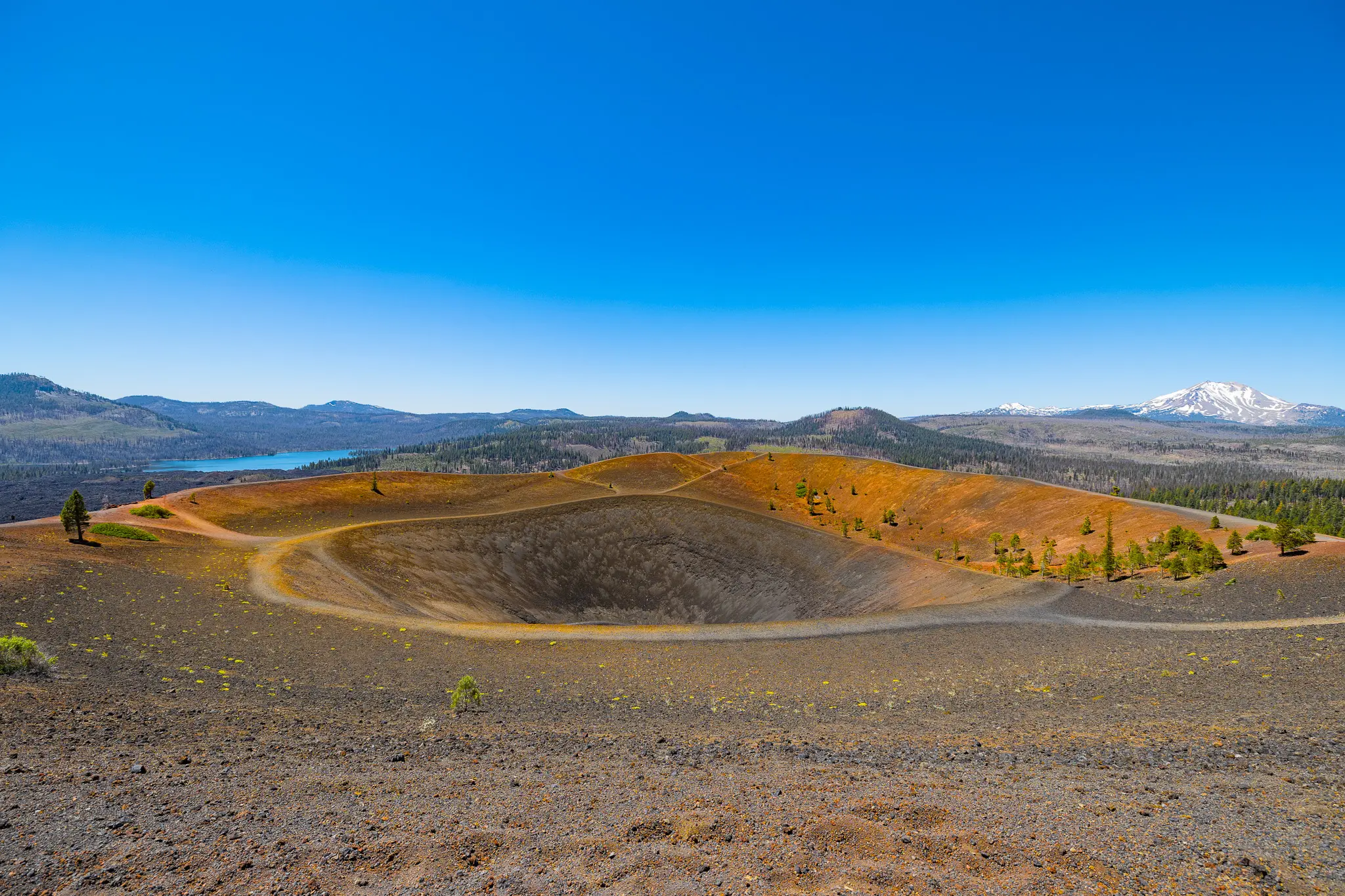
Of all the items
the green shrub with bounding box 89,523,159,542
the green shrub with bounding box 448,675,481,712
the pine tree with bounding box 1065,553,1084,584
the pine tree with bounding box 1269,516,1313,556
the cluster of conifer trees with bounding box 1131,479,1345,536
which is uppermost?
the pine tree with bounding box 1269,516,1313,556

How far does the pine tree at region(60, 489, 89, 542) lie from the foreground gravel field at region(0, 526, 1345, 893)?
9.52m

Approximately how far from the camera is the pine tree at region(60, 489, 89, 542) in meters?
28.5

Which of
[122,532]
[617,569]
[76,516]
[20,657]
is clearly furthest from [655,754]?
[617,569]

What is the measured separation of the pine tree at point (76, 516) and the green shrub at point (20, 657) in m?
23.3

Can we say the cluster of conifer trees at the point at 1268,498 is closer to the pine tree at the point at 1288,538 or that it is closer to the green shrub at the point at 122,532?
the pine tree at the point at 1288,538

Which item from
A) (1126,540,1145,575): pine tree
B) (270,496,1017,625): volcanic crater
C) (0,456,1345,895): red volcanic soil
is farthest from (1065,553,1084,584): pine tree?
(0,456,1345,895): red volcanic soil

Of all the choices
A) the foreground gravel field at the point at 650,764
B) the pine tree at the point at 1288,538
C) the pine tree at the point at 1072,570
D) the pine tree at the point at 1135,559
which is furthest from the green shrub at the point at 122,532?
the pine tree at the point at 1288,538

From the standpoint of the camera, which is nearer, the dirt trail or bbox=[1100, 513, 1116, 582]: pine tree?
bbox=[1100, 513, 1116, 582]: pine tree

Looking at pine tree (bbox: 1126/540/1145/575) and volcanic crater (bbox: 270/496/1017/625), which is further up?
pine tree (bbox: 1126/540/1145/575)

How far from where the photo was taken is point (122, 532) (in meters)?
32.8

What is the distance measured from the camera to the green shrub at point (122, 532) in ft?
103

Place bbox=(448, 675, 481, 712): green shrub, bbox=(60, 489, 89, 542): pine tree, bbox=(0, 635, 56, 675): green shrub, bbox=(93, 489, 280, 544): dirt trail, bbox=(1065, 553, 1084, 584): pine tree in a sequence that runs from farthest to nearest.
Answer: bbox=(93, 489, 280, 544): dirt trail < bbox=(1065, 553, 1084, 584): pine tree < bbox=(60, 489, 89, 542): pine tree < bbox=(448, 675, 481, 712): green shrub < bbox=(0, 635, 56, 675): green shrub

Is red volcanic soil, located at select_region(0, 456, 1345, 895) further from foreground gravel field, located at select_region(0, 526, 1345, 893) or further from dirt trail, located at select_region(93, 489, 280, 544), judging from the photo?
dirt trail, located at select_region(93, 489, 280, 544)

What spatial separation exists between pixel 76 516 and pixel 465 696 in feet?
103
